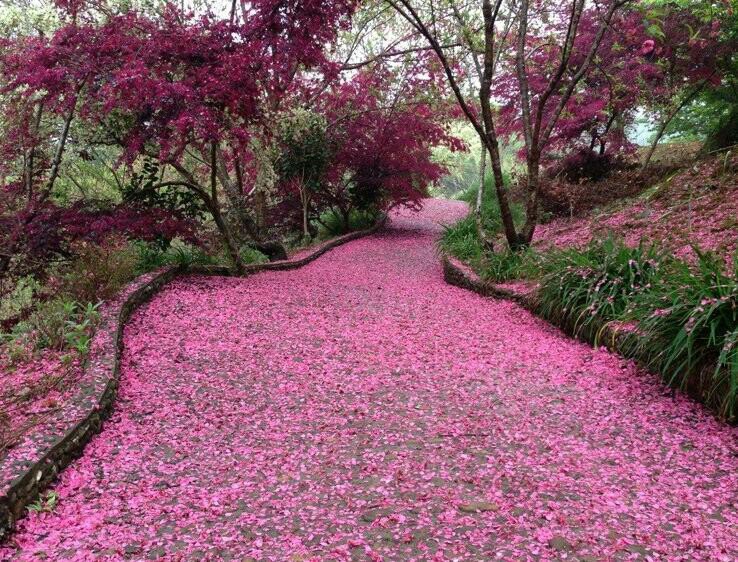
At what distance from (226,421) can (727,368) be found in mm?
3394

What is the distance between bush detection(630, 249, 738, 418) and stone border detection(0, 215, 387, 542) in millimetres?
3914

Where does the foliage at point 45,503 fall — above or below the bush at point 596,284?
below

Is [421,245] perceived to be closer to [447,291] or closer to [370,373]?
[447,291]

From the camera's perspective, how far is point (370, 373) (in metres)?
4.70

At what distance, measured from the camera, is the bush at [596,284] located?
4961 millimetres

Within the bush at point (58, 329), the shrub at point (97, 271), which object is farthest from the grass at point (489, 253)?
the bush at point (58, 329)

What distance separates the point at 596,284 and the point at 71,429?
4.62 m

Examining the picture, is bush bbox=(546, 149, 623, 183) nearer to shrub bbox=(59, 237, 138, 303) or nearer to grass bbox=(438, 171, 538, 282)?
grass bbox=(438, 171, 538, 282)

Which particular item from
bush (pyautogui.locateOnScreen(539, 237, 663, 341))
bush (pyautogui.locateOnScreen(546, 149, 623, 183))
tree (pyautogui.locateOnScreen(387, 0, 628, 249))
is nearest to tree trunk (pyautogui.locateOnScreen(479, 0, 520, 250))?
tree (pyautogui.locateOnScreen(387, 0, 628, 249))

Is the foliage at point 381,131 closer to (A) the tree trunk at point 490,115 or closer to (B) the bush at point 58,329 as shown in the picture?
(A) the tree trunk at point 490,115

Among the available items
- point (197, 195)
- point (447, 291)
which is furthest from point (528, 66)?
point (197, 195)

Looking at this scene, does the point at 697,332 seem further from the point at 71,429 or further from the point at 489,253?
the point at 489,253

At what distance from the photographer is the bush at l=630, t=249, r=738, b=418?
3.46m

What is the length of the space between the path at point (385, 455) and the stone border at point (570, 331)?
12 cm
